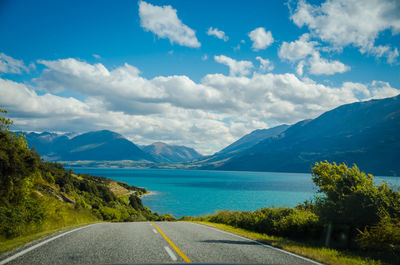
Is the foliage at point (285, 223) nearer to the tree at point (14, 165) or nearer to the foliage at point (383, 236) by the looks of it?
the foliage at point (383, 236)

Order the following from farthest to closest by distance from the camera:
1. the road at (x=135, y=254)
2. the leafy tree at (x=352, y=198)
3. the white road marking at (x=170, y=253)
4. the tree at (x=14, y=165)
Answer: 1. the tree at (x=14, y=165)
2. the leafy tree at (x=352, y=198)
3. the white road marking at (x=170, y=253)
4. the road at (x=135, y=254)

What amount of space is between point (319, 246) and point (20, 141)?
16.3m

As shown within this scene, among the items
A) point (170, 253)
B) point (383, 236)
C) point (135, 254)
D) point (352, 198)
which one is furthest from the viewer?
point (352, 198)

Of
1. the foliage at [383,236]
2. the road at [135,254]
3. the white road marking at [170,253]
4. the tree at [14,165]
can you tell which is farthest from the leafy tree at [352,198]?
the tree at [14,165]

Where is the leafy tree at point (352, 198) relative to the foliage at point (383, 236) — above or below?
above

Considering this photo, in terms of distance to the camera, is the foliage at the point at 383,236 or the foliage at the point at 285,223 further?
the foliage at the point at 285,223

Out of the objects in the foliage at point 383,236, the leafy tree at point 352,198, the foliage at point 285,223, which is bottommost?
the foliage at point 285,223

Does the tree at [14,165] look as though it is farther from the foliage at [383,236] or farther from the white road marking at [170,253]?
the foliage at [383,236]

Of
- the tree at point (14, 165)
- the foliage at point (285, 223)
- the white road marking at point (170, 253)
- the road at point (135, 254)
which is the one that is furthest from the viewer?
the tree at point (14, 165)

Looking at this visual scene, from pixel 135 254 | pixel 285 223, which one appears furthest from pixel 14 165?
pixel 285 223

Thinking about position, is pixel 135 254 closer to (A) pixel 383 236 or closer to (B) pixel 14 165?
(A) pixel 383 236

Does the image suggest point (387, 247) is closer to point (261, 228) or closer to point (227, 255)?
point (227, 255)

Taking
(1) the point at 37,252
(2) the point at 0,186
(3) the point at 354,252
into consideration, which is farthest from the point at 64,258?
(3) the point at 354,252

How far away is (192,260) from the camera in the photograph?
650 centimetres
